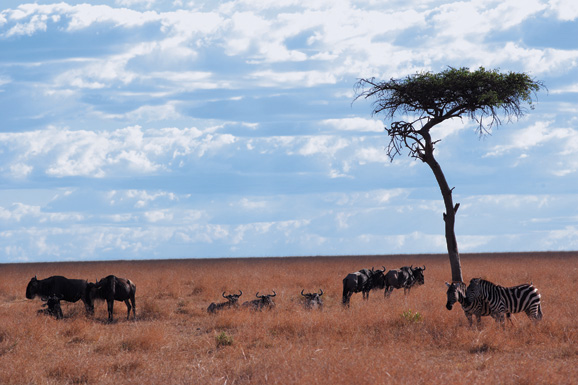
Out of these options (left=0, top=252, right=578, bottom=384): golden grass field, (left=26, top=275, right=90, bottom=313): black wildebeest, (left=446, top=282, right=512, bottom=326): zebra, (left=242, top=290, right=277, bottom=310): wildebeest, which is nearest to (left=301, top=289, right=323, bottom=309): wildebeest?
(left=0, top=252, right=578, bottom=384): golden grass field

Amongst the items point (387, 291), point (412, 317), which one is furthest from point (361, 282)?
point (412, 317)

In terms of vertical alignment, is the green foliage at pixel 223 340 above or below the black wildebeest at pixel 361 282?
below

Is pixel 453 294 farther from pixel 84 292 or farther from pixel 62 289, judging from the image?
pixel 62 289

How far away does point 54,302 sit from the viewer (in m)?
17.7

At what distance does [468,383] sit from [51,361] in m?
7.87

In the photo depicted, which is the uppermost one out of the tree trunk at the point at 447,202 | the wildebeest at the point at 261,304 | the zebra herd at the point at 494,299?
the tree trunk at the point at 447,202

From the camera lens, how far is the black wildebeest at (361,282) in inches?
784

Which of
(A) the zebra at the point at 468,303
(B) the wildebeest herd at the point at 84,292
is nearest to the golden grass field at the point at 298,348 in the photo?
(A) the zebra at the point at 468,303

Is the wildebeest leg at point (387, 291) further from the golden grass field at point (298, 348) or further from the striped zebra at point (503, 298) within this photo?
the striped zebra at point (503, 298)

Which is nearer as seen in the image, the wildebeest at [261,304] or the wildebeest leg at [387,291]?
the wildebeest at [261,304]

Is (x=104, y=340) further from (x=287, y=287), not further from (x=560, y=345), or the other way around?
(x=287, y=287)

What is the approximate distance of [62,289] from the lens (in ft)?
62.7

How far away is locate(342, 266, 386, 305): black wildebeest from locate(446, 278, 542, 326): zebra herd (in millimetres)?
5774

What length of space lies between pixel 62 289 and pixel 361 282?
32.1 ft
